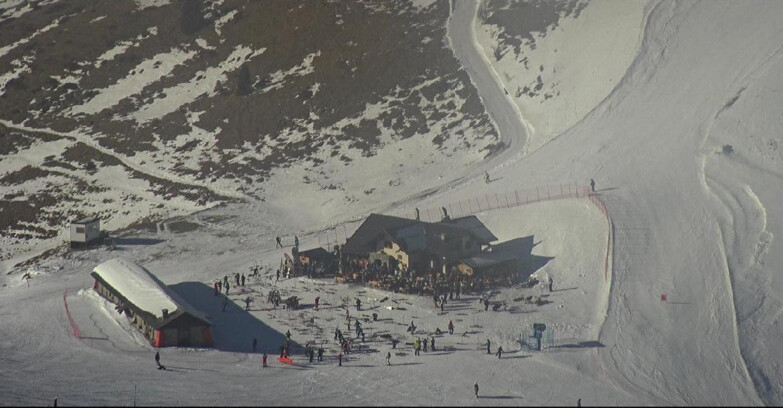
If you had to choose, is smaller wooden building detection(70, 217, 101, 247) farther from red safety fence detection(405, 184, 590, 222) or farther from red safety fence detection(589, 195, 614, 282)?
red safety fence detection(589, 195, 614, 282)

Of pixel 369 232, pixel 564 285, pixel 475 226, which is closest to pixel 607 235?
pixel 564 285

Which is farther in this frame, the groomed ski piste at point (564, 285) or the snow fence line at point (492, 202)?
the snow fence line at point (492, 202)

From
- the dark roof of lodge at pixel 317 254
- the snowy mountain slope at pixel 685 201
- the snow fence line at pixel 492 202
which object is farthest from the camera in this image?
the snow fence line at pixel 492 202

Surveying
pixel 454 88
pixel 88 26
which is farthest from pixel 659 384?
pixel 88 26

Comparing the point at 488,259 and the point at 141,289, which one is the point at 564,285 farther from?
the point at 141,289

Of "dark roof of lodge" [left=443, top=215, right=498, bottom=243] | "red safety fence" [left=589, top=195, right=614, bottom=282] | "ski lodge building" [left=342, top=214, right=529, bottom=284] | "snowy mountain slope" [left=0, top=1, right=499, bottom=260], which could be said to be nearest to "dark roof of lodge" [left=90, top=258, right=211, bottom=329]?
"ski lodge building" [left=342, top=214, right=529, bottom=284]

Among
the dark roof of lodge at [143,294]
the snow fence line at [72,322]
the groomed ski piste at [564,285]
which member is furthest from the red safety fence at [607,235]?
the snow fence line at [72,322]

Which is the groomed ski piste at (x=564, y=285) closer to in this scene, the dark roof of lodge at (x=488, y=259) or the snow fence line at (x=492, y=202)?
the snow fence line at (x=492, y=202)
